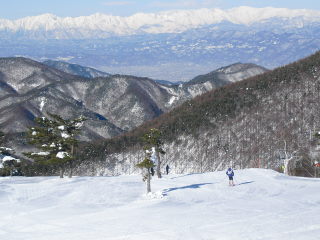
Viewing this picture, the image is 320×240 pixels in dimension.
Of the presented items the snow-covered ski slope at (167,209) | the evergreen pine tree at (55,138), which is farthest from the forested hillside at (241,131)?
the snow-covered ski slope at (167,209)

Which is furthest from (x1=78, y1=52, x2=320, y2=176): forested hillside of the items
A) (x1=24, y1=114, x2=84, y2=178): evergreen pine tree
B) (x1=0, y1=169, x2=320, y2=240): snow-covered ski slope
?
(x1=0, y1=169, x2=320, y2=240): snow-covered ski slope

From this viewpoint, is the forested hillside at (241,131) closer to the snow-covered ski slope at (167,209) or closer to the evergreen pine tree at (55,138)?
the evergreen pine tree at (55,138)

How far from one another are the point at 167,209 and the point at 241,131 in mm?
116977

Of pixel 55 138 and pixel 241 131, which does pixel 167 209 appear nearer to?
pixel 55 138

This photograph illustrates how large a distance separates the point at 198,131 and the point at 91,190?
11505 cm

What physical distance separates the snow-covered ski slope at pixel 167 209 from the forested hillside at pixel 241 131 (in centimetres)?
7315

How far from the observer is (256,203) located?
117ft

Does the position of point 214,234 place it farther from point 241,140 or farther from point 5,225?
point 241,140

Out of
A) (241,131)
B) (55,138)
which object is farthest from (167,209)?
(241,131)

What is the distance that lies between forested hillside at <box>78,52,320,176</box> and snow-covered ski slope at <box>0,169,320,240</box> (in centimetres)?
7315

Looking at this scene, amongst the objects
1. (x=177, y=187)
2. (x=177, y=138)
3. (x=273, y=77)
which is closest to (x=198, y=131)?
(x=177, y=138)

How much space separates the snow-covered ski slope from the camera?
28859 millimetres

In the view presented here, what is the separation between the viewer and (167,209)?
116 feet

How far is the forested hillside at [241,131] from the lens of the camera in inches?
5236
